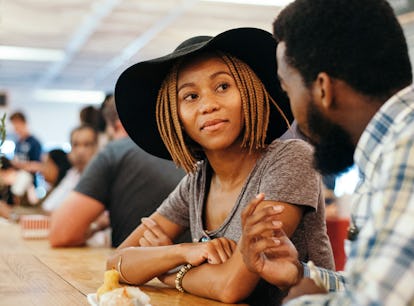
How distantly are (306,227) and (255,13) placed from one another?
19.8 feet

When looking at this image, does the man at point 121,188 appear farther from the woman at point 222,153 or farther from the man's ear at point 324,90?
the man's ear at point 324,90

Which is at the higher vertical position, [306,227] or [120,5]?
[120,5]

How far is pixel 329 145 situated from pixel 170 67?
72 cm

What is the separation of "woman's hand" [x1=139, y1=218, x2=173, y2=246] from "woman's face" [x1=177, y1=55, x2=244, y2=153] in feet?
1.00

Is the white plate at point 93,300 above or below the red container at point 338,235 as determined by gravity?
above

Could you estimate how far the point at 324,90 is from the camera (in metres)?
0.99

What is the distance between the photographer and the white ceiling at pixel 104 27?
712cm

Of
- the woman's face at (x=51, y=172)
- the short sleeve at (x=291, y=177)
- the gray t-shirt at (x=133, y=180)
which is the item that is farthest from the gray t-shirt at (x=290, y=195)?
the woman's face at (x=51, y=172)

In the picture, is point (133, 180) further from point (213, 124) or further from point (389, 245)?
point (389, 245)

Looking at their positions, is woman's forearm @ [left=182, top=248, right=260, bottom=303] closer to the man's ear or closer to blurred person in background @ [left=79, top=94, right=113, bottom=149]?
the man's ear

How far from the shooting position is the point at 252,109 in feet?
5.25

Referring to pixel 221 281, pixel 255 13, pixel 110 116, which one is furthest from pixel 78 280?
pixel 255 13

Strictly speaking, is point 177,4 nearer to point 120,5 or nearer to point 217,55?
point 120,5

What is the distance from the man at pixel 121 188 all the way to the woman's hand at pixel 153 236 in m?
0.81
